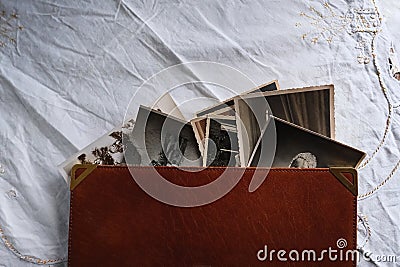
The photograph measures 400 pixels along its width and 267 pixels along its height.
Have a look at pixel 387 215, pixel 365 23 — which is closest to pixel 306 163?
pixel 387 215

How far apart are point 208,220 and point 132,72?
1.03ft

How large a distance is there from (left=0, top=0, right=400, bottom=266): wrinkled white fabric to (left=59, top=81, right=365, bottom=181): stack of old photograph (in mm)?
67

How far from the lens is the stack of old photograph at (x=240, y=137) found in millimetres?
864

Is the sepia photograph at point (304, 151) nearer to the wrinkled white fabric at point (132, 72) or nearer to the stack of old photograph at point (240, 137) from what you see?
the stack of old photograph at point (240, 137)

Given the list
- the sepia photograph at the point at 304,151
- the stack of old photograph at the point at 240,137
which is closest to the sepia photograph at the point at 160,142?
the stack of old photograph at the point at 240,137

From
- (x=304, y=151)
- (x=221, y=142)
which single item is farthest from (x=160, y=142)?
(x=304, y=151)

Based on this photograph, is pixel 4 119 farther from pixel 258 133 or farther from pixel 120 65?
pixel 258 133

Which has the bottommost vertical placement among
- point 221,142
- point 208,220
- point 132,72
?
point 208,220

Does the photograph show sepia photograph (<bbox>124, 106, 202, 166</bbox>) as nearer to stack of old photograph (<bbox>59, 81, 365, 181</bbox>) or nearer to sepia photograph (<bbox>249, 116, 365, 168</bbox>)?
stack of old photograph (<bbox>59, 81, 365, 181</bbox>)

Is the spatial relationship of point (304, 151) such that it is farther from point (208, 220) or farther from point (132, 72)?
point (132, 72)

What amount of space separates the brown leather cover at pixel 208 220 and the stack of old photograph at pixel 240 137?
4 centimetres

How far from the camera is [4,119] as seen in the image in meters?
0.95

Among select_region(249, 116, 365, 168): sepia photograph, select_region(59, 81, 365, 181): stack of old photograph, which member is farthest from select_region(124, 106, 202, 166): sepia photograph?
select_region(249, 116, 365, 168): sepia photograph

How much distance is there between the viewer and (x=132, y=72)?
98cm
